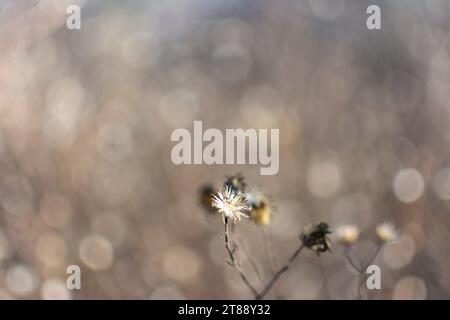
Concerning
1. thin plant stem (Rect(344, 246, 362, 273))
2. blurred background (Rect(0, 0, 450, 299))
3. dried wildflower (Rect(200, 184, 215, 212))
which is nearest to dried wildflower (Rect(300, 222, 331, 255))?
thin plant stem (Rect(344, 246, 362, 273))

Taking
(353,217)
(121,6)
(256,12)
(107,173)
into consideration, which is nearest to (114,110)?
(107,173)

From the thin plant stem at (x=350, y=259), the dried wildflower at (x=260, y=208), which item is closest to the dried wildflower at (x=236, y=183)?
the dried wildflower at (x=260, y=208)

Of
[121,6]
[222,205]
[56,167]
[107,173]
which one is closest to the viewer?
[222,205]

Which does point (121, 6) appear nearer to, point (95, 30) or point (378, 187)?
point (95, 30)

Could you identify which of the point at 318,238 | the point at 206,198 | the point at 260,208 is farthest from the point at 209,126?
the point at 318,238
